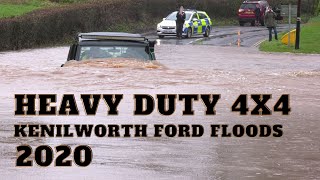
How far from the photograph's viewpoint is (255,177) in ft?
33.9

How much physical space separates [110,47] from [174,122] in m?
4.23

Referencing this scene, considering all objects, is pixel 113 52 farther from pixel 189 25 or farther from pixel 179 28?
pixel 189 25

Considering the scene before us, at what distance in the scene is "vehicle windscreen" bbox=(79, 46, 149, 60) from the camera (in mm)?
18359

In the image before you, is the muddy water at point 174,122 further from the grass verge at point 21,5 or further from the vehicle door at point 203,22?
the vehicle door at point 203,22

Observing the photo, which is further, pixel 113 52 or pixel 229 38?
pixel 229 38

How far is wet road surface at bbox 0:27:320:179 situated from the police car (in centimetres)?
2345

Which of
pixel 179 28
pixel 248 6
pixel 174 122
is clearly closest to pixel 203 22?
pixel 179 28

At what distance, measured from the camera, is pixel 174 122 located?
1437 centimetres

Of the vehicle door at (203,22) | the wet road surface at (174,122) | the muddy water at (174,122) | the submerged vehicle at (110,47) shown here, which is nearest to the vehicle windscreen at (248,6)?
the vehicle door at (203,22)

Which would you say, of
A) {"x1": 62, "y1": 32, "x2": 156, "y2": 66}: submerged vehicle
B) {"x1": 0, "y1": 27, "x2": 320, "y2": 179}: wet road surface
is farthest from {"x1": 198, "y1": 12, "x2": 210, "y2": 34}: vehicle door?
{"x1": 62, "y1": 32, "x2": 156, "y2": 66}: submerged vehicle

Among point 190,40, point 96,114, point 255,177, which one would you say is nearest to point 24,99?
point 96,114

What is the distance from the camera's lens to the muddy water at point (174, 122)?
416 inches

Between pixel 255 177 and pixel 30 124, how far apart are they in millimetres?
4368

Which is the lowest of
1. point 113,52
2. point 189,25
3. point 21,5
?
point 189,25
